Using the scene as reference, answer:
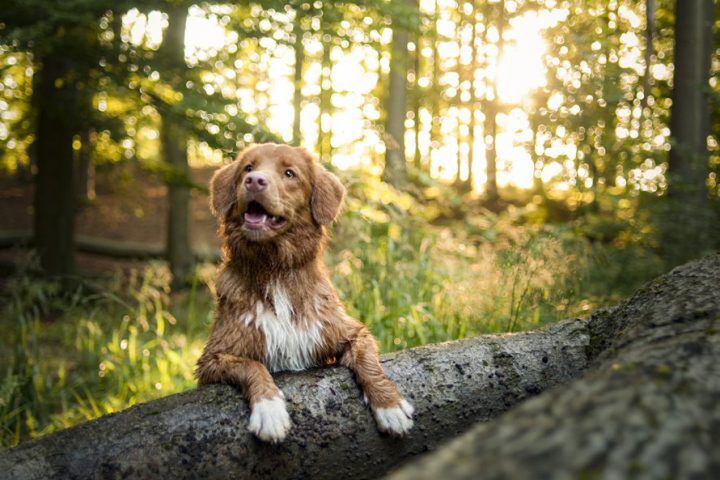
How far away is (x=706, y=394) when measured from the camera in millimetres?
1439

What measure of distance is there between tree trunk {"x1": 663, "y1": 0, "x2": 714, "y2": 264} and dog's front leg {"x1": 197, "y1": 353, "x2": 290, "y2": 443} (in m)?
7.03

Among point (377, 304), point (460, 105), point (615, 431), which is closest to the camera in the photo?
point (615, 431)

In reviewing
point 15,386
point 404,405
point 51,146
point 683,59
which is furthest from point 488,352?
point 51,146

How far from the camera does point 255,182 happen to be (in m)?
3.09

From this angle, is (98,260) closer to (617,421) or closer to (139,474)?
(139,474)

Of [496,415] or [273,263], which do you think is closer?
[496,415]

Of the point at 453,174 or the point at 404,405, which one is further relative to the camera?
the point at 453,174

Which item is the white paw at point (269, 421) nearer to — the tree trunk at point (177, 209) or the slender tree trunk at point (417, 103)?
the tree trunk at point (177, 209)

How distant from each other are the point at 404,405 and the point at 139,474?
1140mm

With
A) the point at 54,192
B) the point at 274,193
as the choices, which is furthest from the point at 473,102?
the point at 274,193

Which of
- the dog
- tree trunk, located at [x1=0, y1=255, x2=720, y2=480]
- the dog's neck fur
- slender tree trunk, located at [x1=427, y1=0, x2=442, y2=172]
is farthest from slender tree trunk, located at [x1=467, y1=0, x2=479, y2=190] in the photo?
tree trunk, located at [x1=0, y1=255, x2=720, y2=480]

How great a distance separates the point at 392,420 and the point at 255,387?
62cm

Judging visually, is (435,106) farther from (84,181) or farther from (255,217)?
(255,217)

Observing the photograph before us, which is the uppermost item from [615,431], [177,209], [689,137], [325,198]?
[689,137]
